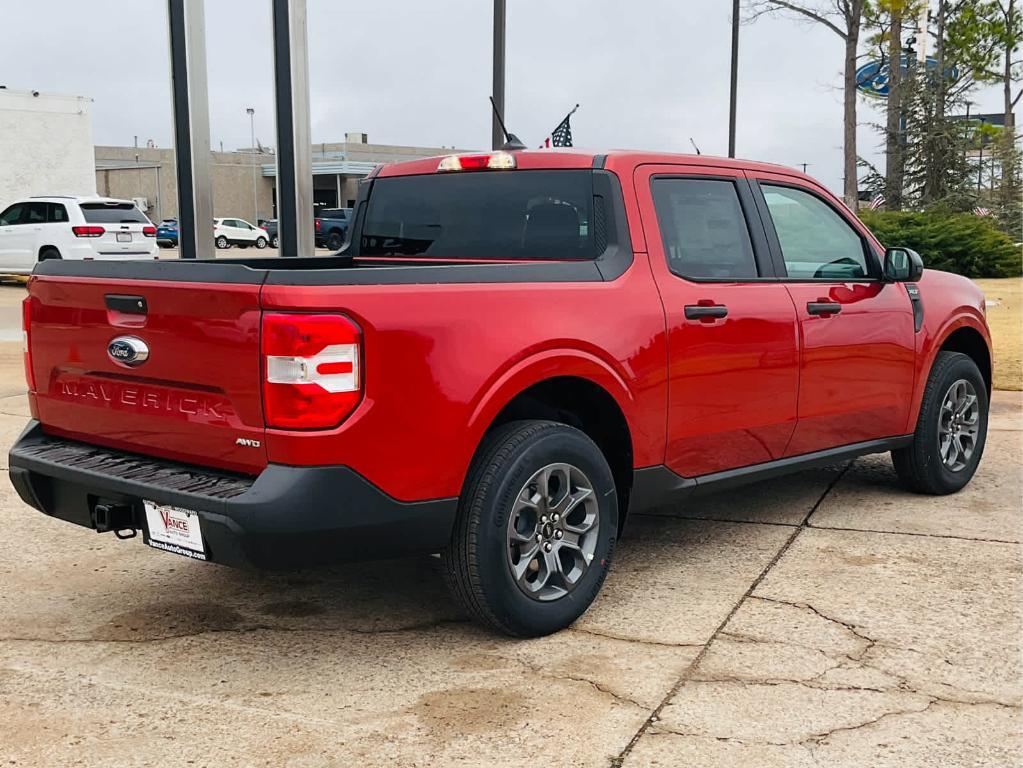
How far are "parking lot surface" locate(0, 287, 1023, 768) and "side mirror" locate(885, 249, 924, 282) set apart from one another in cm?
120

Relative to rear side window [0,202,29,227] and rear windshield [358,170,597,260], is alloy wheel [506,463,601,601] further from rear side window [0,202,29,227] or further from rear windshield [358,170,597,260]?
rear side window [0,202,29,227]

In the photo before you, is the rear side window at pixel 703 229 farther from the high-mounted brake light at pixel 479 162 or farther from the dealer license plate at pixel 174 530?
the dealer license plate at pixel 174 530

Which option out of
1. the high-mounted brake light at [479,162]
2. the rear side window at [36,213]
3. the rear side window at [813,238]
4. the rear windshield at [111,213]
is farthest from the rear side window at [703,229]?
the rear side window at [36,213]

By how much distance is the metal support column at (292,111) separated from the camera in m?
9.67

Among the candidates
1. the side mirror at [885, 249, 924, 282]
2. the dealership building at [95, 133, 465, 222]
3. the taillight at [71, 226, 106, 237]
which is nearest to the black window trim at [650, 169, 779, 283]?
the side mirror at [885, 249, 924, 282]

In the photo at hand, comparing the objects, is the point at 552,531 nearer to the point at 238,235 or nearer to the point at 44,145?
the point at 44,145

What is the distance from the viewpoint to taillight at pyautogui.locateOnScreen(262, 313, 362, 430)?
3523mm

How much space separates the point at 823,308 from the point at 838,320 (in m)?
0.15

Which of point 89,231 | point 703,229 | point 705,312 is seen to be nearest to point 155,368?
point 705,312

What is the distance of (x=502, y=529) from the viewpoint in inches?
157

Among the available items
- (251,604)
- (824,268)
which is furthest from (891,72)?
(251,604)

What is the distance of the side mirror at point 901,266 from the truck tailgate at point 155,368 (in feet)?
11.1

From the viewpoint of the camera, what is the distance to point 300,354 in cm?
352

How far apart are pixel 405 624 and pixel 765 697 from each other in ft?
4.51
